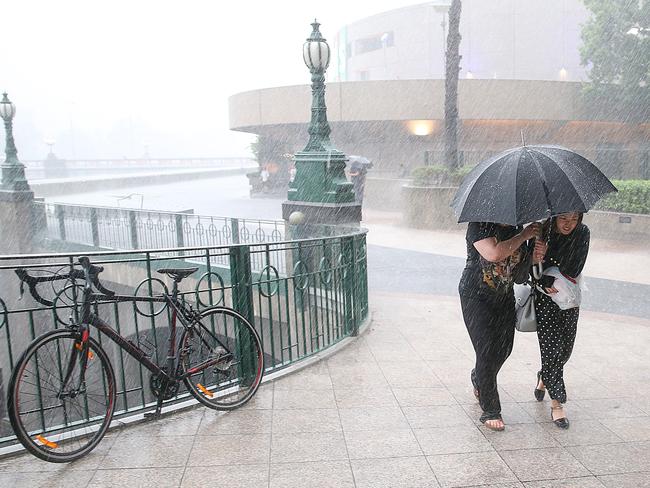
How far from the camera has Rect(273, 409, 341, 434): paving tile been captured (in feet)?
13.3

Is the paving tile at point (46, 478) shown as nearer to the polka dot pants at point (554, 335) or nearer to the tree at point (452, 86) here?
the polka dot pants at point (554, 335)

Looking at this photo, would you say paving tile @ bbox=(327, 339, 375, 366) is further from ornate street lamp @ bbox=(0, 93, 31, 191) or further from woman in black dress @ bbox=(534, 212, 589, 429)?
ornate street lamp @ bbox=(0, 93, 31, 191)

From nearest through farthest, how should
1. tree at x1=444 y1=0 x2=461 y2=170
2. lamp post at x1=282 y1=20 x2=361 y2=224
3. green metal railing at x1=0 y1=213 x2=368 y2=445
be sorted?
1. green metal railing at x1=0 y1=213 x2=368 y2=445
2. lamp post at x1=282 y1=20 x2=361 y2=224
3. tree at x1=444 y1=0 x2=461 y2=170

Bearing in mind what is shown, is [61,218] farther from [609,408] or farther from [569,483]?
[569,483]

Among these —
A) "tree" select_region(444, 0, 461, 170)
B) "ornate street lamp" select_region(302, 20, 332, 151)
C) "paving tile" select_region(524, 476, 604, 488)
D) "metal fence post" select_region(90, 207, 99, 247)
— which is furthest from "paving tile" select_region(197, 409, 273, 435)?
"tree" select_region(444, 0, 461, 170)

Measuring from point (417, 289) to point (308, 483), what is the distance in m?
6.38

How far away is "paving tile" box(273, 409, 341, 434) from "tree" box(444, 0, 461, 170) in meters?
14.9

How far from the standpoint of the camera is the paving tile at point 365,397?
177 inches

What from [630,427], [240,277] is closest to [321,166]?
[240,277]

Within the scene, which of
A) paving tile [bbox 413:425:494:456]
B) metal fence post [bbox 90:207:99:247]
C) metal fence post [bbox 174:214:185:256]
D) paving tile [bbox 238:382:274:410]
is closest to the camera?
paving tile [bbox 413:425:494:456]

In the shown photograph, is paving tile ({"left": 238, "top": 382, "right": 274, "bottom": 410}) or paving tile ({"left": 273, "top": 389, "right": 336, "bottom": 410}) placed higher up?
paving tile ({"left": 238, "top": 382, "right": 274, "bottom": 410})

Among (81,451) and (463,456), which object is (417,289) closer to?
(463,456)

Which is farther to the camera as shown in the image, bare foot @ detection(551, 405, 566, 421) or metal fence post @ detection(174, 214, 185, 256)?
metal fence post @ detection(174, 214, 185, 256)

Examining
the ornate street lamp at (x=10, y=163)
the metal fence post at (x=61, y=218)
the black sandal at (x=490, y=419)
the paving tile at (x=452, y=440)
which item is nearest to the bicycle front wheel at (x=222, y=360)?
the paving tile at (x=452, y=440)
